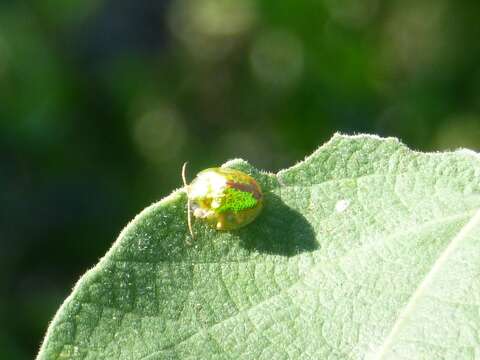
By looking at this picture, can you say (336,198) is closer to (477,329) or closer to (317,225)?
(317,225)

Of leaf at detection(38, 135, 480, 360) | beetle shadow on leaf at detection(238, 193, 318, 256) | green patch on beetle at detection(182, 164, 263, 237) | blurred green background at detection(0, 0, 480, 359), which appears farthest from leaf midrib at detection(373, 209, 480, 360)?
blurred green background at detection(0, 0, 480, 359)

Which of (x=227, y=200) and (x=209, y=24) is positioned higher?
(x=209, y=24)

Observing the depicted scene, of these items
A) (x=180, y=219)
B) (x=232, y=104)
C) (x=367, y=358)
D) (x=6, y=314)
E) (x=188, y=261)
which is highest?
(x=232, y=104)

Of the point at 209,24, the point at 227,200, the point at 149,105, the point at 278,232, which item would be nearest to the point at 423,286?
the point at 278,232

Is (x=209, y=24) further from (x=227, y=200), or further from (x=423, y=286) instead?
(x=423, y=286)

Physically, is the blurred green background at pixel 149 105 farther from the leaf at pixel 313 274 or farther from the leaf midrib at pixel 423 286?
the leaf midrib at pixel 423 286

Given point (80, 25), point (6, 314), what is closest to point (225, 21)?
point (80, 25)
